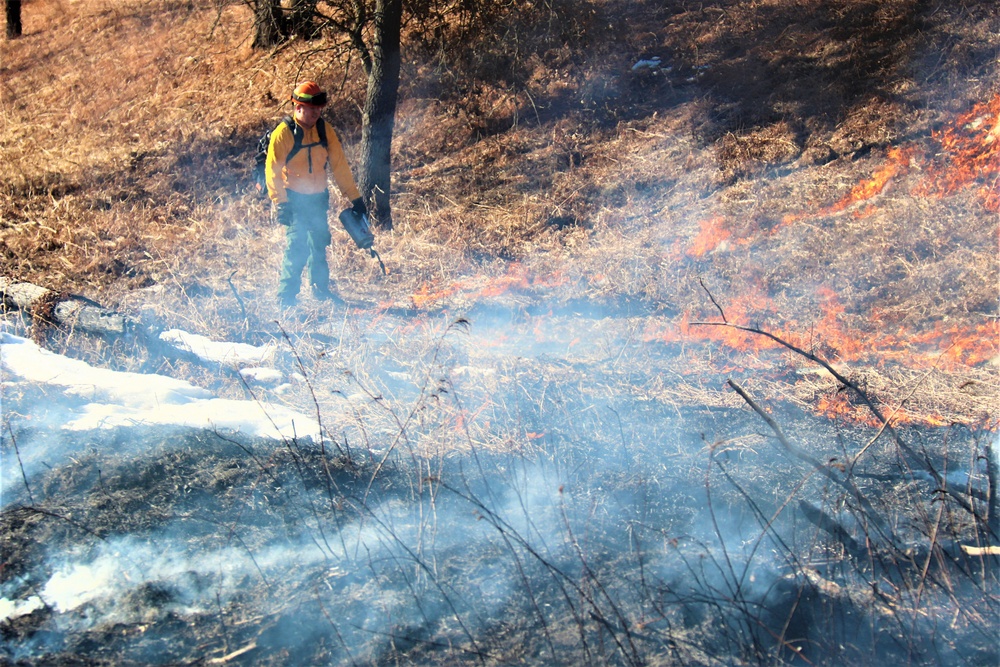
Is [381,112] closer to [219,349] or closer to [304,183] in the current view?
[304,183]

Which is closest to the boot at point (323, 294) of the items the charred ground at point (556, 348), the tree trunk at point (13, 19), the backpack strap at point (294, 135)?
the charred ground at point (556, 348)

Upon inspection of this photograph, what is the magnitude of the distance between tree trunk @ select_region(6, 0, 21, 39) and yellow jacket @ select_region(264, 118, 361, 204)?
11142mm

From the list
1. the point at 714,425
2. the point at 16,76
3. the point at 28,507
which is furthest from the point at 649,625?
the point at 16,76

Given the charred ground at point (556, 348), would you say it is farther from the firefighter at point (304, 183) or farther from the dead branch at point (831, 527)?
the firefighter at point (304, 183)

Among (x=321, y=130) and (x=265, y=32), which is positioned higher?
(x=265, y=32)

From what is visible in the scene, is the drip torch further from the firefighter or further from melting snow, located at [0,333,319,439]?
melting snow, located at [0,333,319,439]

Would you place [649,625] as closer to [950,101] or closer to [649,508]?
[649,508]

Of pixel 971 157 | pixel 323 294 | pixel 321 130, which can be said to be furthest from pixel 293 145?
pixel 971 157

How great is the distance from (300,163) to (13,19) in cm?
1157

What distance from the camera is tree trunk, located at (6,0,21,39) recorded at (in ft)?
45.1

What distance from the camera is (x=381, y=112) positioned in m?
7.82

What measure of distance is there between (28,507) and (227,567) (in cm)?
117

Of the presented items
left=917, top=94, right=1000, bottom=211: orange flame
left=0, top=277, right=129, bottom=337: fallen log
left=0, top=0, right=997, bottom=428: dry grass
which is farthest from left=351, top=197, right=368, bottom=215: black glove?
left=917, top=94, right=1000, bottom=211: orange flame

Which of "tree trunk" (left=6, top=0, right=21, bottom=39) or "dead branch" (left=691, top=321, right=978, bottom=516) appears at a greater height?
"tree trunk" (left=6, top=0, right=21, bottom=39)
